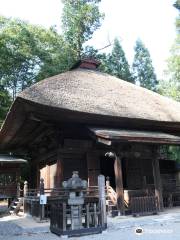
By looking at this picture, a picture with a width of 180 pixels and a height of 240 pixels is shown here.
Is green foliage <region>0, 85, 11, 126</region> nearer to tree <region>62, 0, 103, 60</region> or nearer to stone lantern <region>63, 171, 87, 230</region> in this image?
tree <region>62, 0, 103, 60</region>

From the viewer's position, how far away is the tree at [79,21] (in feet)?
98.5

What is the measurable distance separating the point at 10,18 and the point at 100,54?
985 centimetres

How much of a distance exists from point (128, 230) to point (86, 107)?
4.81 metres

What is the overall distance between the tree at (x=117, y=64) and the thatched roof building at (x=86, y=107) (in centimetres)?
1704

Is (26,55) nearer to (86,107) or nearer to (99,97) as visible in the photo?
(99,97)

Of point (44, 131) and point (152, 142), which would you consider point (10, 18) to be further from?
point (152, 142)

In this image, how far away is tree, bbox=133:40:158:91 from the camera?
3594 cm

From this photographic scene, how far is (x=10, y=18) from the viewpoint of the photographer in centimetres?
2777

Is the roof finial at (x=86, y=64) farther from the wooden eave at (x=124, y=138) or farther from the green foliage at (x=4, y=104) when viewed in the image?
the wooden eave at (x=124, y=138)

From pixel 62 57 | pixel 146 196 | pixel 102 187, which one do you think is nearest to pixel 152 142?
pixel 146 196

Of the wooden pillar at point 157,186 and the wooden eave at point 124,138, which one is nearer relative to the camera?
the wooden eave at point 124,138

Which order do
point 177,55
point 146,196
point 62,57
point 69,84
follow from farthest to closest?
point 62,57
point 177,55
point 69,84
point 146,196

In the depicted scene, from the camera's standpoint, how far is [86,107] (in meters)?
11.3

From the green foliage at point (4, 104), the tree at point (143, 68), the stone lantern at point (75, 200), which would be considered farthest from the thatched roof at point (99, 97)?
the tree at point (143, 68)
